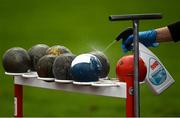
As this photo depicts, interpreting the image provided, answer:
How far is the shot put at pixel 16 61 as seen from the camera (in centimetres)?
268

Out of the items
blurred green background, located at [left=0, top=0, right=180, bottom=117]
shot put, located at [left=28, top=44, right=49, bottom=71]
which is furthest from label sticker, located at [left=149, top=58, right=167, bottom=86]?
blurred green background, located at [left=0, top=0, right=180, bottom=117]

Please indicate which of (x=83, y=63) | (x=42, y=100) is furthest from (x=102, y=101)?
(x=83, y=63)

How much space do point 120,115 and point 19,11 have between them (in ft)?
5.73

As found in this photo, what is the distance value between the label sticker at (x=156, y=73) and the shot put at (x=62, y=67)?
1.58ft

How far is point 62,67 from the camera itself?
91.0 inches

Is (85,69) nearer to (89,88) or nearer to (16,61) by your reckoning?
(89,88)

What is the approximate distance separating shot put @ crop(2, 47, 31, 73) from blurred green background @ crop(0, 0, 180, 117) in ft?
5.60

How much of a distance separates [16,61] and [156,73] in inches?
39.5

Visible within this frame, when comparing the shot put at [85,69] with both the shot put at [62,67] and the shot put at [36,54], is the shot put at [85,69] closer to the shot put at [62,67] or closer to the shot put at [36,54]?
the shot put at [62,67]

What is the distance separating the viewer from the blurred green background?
4438 mm

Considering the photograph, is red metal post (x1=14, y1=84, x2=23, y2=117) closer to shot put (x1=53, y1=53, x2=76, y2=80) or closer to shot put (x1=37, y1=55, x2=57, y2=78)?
shot put (x1=37, y1=55, x2=57, y2=78)

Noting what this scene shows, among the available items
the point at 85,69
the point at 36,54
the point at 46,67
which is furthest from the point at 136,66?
the point at 36,54

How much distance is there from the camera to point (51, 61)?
2.46 m

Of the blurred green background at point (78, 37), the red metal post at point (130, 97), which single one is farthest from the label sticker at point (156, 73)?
the blurred green background at point (78, 37)
